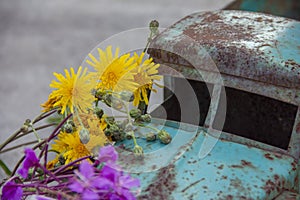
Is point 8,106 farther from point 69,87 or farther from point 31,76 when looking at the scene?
point 69,87

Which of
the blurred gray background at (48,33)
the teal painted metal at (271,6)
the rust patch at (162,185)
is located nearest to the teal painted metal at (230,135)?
the rust patch at (162,185)

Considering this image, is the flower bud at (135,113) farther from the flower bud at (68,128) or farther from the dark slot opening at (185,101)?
the dark slot opening at (185,101)

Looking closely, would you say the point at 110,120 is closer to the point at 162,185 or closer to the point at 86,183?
the point at 162,185

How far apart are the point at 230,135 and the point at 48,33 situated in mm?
2202

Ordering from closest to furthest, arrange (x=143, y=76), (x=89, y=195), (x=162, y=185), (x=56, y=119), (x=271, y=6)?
(x=89, y=195) → (x=162, y=185) → (x=143, y=76) → (x=56, y=119) → (x=271, y=6)

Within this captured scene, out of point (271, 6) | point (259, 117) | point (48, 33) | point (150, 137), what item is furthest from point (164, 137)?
point (48, 33)

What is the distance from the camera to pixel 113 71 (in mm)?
804

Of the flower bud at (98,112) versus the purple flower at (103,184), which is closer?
the purple flower at (103,184)

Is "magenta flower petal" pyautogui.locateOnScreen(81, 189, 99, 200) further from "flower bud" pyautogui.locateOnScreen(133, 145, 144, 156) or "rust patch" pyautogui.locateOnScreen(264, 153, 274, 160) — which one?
"rust patch" pyautogui.locateOnScreen(264, 153, 274, 160)

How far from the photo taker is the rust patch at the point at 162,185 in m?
0.72

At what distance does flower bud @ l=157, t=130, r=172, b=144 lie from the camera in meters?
0.80

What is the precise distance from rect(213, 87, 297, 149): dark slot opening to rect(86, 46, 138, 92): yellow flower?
0.41 m

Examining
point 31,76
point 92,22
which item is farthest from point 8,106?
point 92,22

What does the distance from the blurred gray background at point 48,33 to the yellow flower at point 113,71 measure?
1.45m
